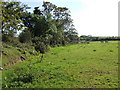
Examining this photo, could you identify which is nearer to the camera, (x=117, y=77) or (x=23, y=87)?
(x=23, y=87)

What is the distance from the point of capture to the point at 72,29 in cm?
4244

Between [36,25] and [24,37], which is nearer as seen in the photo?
[24,37]

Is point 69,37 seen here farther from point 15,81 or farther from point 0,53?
point 15,81

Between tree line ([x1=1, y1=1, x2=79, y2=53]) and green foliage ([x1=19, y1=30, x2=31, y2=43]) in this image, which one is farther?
green foliage ([x1=19, y1=30, x2=31, y2=43])

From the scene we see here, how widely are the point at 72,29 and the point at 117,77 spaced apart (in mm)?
36192

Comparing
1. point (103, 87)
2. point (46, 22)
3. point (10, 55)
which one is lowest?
point (103, 87)

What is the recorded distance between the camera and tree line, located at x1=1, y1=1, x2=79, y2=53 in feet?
28.5

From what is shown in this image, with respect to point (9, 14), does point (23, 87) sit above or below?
below

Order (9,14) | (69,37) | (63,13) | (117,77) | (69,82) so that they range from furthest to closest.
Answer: (69,37)
(63,13)
(9,14)
(117,77)
(69,82)

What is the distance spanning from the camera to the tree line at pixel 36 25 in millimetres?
8678

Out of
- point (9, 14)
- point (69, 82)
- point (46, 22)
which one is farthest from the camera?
point (46, 22)

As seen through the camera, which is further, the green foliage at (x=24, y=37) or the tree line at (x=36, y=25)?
the green foliage at (x=24, y=37)

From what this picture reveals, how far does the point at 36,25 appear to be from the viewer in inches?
1013

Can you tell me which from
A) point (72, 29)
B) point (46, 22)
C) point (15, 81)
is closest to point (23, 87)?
point (15, 81)
